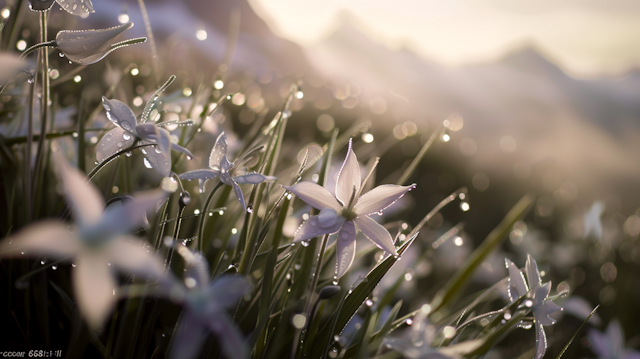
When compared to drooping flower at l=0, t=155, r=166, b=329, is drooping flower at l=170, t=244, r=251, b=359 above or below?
below

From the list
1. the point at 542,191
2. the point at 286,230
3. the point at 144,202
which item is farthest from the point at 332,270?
the point at 542,191

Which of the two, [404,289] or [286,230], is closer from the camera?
[286,230]

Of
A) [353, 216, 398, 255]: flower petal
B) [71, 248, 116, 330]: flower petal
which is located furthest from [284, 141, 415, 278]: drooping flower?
[71, 248, 116, 330]: flower petal

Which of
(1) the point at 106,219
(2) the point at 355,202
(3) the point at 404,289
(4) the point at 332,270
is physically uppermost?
(1) the point at 106,219

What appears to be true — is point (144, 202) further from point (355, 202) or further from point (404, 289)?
point (404, 289)

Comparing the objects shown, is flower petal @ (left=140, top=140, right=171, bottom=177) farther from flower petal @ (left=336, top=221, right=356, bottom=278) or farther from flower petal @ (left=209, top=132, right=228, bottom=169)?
flower petal @ (left=336, top=221, right=356, bottom=278)

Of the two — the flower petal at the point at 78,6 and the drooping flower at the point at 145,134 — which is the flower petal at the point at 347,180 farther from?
the flower petal at the point at 78,6

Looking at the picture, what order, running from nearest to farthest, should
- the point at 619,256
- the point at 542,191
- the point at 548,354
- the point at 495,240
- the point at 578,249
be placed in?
the point at 495,240 → the point at 548,354 → the point at 619,256 → the point at 578,249 → the point at 542,191
